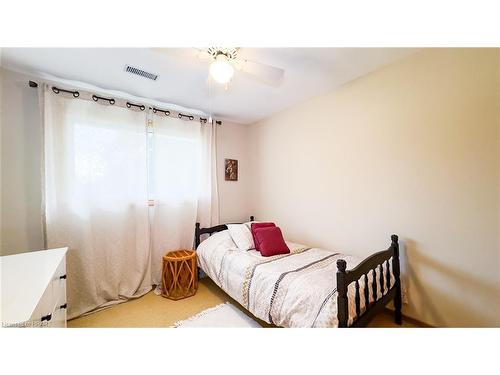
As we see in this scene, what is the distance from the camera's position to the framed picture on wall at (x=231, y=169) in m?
3.16

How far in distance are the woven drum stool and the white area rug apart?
41 centimetres

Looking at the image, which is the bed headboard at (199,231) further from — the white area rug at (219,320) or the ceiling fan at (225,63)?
the ceiling fan at (225,63)

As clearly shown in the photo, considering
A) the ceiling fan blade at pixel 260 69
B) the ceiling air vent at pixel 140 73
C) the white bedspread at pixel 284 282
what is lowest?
the white bedspread at pixel 284 282

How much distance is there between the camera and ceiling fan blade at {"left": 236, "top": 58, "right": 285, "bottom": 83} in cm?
138

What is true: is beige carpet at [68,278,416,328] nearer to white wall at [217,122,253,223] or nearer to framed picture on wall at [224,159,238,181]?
white wall at [217,122,253,223]

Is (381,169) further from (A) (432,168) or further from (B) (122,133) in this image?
(B) (122,133)

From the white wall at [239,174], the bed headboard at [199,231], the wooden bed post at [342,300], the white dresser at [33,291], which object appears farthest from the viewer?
the white wall at [239,174]

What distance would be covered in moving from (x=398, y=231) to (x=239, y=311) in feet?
5.77

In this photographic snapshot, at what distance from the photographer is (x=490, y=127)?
1.38 metres

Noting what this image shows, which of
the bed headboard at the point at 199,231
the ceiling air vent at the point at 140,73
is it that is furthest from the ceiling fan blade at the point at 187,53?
the bed headboard at the point at 199,231

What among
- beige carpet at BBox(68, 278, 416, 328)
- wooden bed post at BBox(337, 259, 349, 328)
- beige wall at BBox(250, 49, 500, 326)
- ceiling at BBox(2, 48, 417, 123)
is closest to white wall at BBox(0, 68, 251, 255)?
ceiling at BBox(2, 48, 417, 123)

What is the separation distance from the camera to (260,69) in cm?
A: 141

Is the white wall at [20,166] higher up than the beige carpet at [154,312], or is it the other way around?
the white wall at [20,166]

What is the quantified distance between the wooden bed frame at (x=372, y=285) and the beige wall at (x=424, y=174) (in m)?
0.15
